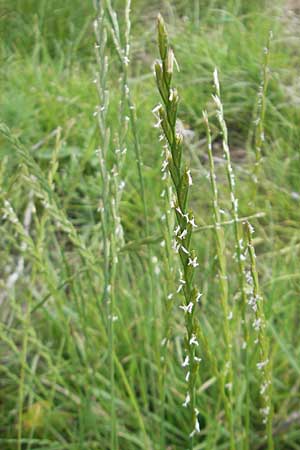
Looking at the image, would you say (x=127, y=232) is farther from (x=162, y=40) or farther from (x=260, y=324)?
(x=162, y=40)

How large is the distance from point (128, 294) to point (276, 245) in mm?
551

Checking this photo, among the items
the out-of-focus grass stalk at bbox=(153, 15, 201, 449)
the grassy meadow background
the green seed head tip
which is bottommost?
the grassy meadow background

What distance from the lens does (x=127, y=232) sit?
2.17 meters

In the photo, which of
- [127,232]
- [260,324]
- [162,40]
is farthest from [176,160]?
[127,232]

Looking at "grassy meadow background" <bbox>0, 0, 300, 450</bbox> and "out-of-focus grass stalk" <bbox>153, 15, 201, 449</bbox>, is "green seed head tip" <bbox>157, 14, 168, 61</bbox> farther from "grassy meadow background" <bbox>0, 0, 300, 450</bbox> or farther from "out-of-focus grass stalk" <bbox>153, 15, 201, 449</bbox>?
"grassy meadow background" <bbox>0, 0, 300, 450</bbox>

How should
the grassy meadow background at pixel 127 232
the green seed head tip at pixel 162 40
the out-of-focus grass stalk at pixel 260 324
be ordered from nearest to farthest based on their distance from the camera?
the green seed head tip at pixel 162 40 → the out-of-focus grass stalk at pixel 260 324 → the grassy meadow background at pixel 127 232

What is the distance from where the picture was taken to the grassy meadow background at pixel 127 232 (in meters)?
1.07

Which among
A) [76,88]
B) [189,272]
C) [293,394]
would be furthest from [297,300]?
[76,88]

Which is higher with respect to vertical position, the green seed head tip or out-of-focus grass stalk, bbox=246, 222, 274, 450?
the green seed head tip

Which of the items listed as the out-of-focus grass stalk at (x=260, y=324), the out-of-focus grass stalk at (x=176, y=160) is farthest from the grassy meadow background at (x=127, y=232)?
the out-of-focus grass stalk at (x=176, y=160)

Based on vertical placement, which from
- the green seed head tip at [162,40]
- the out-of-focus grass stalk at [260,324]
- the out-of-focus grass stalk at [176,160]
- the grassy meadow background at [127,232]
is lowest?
the grassy meadow background at [127,232]

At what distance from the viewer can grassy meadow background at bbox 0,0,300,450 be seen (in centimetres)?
107

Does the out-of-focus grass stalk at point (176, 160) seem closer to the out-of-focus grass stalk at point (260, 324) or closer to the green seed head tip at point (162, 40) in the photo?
the green seed head tip at point (162, 40)

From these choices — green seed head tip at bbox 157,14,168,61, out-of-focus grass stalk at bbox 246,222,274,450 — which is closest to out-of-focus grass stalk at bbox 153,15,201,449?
green seed head tip at bbox 157,14,168,61
